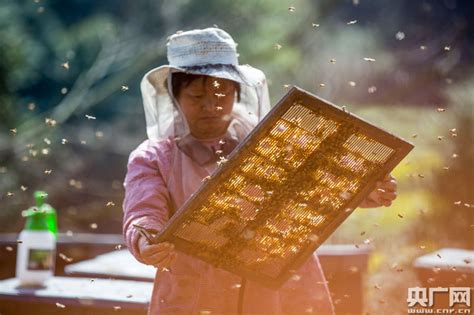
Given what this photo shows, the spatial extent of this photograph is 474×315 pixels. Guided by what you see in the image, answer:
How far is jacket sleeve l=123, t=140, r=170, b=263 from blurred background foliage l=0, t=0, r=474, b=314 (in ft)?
11.5

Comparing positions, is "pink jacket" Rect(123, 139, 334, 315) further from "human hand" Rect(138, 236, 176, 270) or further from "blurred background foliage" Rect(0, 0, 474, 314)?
"blurred background foliage" Rect(0, 0, 474, 314)

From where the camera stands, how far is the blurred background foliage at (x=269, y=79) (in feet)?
19.1

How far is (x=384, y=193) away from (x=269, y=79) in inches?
163

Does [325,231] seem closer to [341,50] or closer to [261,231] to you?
[261,231]

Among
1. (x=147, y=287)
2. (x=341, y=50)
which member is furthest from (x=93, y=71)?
(x=147, y=287)

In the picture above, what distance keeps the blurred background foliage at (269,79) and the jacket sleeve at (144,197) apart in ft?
11.5

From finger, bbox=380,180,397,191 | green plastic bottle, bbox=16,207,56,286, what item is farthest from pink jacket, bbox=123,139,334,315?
green plastic bottle, bbox=16,207,56,286

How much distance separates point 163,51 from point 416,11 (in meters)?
2.95

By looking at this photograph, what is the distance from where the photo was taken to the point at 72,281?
9.70 ft

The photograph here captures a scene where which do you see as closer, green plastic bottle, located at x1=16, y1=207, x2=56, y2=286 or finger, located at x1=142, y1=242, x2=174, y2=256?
finger, located at x1=142, y1=242, x2=174, y2=256

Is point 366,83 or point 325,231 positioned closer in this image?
point 325,231

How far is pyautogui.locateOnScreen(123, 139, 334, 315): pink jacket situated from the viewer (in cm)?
185
